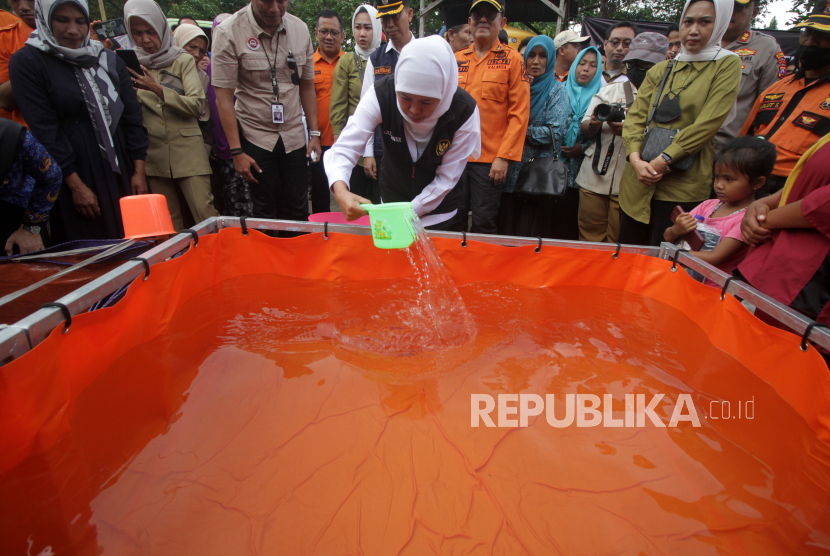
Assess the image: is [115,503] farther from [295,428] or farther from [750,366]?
[750,366]

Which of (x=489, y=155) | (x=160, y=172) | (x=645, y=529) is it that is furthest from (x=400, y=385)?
(x=160, y=172)

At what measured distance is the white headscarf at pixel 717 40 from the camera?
2.49m

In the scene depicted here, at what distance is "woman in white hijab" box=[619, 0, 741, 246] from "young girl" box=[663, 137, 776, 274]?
0.51 metres

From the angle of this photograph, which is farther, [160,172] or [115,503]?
[160,172]

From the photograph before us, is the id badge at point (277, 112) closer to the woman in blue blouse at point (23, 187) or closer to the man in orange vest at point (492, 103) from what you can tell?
the man in orange vest at point (492, 103)

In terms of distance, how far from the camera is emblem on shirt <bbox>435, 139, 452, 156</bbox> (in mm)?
Answer: 2261

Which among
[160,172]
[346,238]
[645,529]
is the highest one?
[160,172]

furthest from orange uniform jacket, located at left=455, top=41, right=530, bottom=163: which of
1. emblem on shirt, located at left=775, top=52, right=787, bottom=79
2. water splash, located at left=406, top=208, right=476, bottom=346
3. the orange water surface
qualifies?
emblem on shirt, located at left=775, top=52, right=787, bottom=79

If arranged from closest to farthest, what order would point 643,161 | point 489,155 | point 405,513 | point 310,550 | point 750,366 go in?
point 310,550 < point 405,513 < point 750,366 < point 643,161 < point 489,155

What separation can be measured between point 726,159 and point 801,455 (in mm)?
1410

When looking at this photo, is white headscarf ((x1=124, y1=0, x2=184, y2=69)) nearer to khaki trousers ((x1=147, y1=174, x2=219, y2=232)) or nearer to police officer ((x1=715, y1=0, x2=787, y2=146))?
khaki trousers ((x1=147, y1=174, x2=219, y2=232))

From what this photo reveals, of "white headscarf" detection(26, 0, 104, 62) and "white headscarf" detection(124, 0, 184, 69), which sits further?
"white headscarf" detection(124, 0, 184, 69)

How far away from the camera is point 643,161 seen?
2.78m

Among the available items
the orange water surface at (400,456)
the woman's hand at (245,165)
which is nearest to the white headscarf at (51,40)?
the woman's hand at (245,165)
